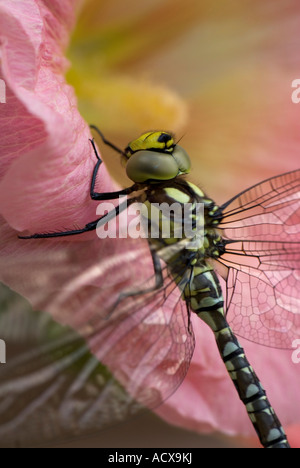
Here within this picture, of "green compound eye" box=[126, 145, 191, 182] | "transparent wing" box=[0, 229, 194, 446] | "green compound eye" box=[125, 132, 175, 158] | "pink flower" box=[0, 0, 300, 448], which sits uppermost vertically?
"green compound eye" box=[125, 132, 175, 158]

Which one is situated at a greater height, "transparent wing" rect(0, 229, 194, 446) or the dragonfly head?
the dragonfly head

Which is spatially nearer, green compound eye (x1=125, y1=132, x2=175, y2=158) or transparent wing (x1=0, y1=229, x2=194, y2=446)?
transparent wing (x1=0, y1=229, x2=194, y2=446)

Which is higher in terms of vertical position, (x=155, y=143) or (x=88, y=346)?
(x=155, y=143)

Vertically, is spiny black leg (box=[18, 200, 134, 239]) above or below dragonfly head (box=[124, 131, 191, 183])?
below

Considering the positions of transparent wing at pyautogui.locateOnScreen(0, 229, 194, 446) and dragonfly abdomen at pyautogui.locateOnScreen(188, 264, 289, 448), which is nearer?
transparent wing at pyautogui.locateOnScreen(0, 229, 194, 446)

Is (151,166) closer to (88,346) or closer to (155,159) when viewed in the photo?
(155,159)

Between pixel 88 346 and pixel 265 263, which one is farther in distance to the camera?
pixel 265 263

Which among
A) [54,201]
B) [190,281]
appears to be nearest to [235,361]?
[190,281]
